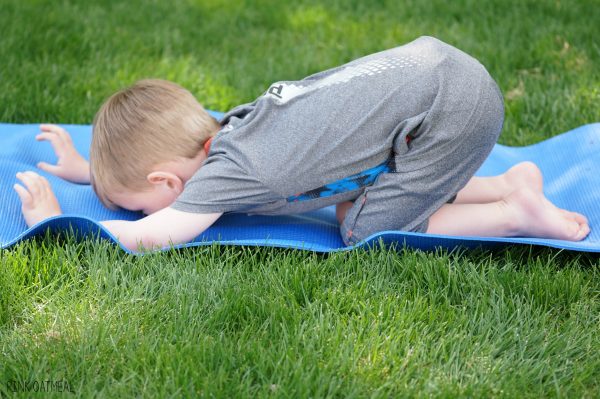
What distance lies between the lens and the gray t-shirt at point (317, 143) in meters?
2.42

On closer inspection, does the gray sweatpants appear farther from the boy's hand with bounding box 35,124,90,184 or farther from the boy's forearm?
the boy's hand with bounding box 35,124,90,184

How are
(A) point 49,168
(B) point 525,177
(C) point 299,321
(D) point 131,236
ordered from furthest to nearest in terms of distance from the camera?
(A) point 49,168
(B) point 525,177
(D) point 131,236
(C) point 299,321

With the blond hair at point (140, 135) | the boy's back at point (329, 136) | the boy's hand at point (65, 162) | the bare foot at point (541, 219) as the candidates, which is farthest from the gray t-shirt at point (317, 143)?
the boy's hand at point (65, 162)

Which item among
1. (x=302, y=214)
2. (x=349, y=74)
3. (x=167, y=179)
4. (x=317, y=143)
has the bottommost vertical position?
(x=302, y=214)

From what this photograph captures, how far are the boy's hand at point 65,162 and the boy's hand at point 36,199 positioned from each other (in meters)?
0.36

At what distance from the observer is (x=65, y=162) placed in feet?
9.81

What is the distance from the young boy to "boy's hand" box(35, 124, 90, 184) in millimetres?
368

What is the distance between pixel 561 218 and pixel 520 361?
2.56ft

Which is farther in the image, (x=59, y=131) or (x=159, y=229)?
(x=59, y=131)

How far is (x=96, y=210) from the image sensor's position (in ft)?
8.89

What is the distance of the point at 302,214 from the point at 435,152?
0.58 metres

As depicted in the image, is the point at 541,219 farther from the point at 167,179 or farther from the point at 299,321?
the point at 167,179

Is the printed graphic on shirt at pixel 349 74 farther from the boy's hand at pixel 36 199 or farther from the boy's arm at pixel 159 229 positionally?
the boy's hand at pixel 36 199

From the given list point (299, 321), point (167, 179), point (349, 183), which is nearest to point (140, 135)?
point (167, 179)
